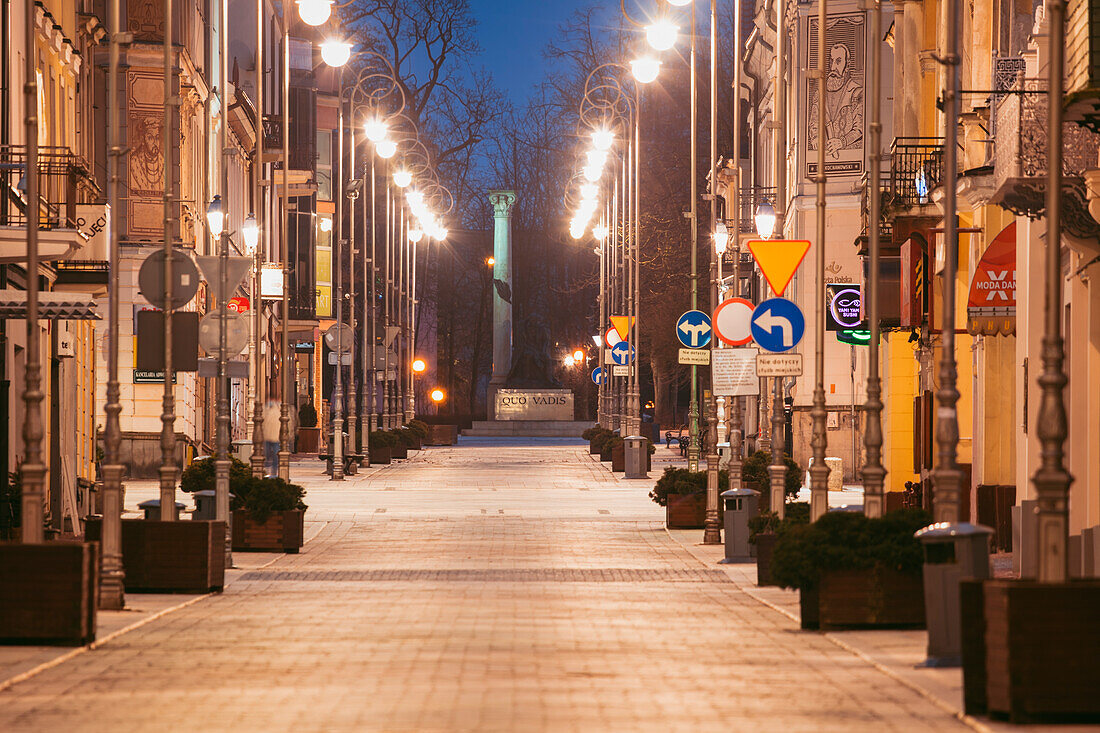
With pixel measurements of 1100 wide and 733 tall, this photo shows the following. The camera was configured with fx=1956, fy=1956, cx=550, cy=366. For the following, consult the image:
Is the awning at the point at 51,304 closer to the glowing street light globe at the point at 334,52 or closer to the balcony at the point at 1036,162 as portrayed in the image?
the balcony at the point at 1036,162

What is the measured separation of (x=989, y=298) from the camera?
77.5 ft

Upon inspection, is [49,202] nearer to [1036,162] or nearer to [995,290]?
[995,290]

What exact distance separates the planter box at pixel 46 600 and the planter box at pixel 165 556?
471 cm

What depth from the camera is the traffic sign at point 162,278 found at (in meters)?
19.0

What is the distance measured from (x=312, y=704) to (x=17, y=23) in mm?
18259

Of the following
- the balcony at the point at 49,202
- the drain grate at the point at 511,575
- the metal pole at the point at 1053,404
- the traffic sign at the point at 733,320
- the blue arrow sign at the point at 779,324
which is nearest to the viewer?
the metal pole at the point at 1053,404

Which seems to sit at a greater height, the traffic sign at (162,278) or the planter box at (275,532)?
the traffic sign at (162,278)

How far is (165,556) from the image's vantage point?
59.9 ft

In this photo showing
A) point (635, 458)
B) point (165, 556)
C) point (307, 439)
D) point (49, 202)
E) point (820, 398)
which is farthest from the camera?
point (307, 439)

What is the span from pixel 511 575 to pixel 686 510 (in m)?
8.58

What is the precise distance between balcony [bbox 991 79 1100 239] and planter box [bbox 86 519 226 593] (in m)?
8.31

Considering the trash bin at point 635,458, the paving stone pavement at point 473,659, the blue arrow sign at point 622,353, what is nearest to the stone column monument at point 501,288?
the blue arrow sign at point 622,353

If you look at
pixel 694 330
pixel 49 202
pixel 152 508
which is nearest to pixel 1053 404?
pixel 152 508

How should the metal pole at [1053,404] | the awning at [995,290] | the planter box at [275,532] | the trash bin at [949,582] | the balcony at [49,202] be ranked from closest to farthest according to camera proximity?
the metal pole at [1053,404]
the trash bin at [949,582]
the awning at [995,290]
the balcony at [49,202]
the planter box at [275,532]
